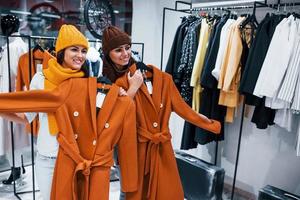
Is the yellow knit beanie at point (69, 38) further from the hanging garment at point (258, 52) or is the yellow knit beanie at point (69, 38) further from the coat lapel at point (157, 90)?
the hanging garment at point (258, 52)

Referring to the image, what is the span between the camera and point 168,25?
355 centimetres

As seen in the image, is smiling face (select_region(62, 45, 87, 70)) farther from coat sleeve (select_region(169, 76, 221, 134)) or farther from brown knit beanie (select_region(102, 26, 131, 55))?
coat sleeve (select_region(169, 76, 221, 134))

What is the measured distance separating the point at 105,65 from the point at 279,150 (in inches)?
75.5

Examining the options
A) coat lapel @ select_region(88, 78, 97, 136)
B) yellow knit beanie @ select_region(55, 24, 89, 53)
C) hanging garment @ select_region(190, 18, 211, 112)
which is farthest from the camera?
hanging garment @ select_region(190, 18, 211, 112)

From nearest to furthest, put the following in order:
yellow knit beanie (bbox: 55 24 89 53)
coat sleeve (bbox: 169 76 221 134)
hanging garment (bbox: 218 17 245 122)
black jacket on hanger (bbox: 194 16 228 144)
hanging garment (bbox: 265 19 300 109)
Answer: yellow knit beanie (bbox: 55 24 89 53) < coat sleeve (bbox: 169 76 221 134) < hanging garment (bbox: 265 19 300 109) < hanging garment (bbox: 218 17 245 122) < black jacket on hanger (bbox: 194 16 228 144)

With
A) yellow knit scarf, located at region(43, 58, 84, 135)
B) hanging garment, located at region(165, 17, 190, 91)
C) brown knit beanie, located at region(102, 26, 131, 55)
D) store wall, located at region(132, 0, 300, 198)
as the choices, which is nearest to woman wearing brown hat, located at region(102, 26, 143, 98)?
brown knit beanie, located at region(102, 26, 131, 55)

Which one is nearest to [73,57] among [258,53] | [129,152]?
[129,152]

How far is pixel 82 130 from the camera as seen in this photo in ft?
4.91

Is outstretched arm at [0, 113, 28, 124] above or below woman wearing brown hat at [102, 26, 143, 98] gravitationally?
below

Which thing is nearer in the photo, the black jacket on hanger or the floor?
the black jacket on hanger

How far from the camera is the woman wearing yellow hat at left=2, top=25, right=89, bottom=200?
1.54m

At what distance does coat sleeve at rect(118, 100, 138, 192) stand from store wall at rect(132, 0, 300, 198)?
1695 millimetres

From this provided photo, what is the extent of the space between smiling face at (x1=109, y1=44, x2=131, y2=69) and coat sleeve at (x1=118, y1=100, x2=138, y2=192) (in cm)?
32

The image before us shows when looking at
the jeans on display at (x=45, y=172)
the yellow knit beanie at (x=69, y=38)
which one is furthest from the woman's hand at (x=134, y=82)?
the jeans on display at (x=45, y=172)
